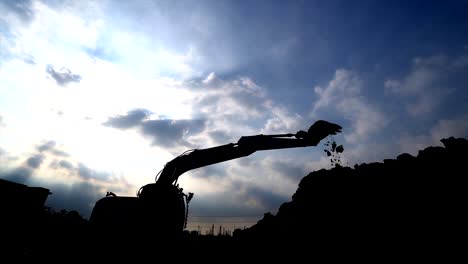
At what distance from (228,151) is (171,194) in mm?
2940

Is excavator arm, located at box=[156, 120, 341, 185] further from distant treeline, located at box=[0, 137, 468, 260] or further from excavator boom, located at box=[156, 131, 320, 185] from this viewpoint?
distant treeline, located at box=[0, 137, 468, 260]

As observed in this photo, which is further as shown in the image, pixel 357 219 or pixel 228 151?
pixel 228 151

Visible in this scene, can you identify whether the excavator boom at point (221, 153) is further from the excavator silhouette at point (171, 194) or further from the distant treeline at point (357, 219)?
the distant treeline at point (357, 219)

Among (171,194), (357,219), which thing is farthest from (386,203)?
(171,194)

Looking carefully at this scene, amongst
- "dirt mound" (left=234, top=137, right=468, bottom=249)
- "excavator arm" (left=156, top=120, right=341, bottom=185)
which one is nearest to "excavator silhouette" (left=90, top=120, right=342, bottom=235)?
"excavator arm" (left=156, top=120, right=341, bottom=185)

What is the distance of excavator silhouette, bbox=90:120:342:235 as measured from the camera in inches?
360

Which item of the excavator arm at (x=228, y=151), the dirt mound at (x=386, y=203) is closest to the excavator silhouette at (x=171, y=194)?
the excavator arm at (x=228, y=151)

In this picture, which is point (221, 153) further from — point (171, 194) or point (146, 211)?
point (146, 211)

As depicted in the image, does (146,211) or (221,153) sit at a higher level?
(221,153)

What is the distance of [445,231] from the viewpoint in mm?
7609

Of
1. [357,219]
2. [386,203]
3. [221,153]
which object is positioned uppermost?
[221,153]

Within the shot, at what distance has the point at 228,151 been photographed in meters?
10.5

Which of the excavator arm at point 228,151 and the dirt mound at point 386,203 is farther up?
the excavator arm at point 228,151

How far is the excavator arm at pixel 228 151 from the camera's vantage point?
980cm
